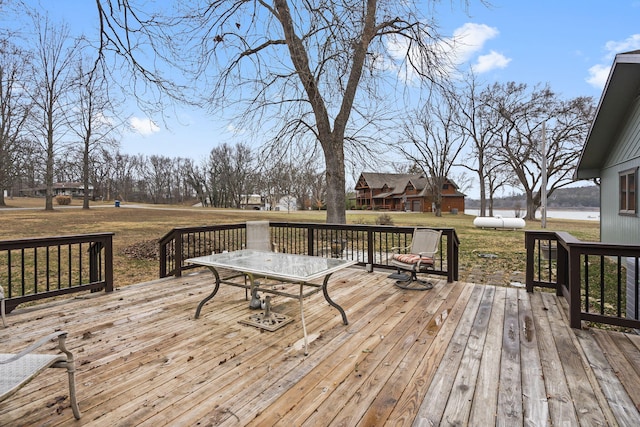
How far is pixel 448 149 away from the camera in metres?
26.0

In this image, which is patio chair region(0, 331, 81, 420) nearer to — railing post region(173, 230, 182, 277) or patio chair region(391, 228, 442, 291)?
railing post region(173, 230, 182, 277)

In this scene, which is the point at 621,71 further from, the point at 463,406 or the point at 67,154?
the point at 67,154

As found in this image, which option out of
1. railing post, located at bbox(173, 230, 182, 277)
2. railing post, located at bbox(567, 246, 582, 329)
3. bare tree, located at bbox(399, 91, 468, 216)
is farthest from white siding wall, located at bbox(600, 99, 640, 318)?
bare tree, located at bbox(399, 91, 468, 216)

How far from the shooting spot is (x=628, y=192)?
249 inches

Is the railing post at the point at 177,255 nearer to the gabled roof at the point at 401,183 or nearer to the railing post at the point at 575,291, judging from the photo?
the railing post at the point at 575,291

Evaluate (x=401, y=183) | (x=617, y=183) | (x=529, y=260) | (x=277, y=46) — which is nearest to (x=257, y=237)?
(x=277, y=46)

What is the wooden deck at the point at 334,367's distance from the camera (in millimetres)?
1796

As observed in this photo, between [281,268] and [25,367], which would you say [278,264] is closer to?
[281,268]

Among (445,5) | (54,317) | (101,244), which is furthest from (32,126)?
(445,5)

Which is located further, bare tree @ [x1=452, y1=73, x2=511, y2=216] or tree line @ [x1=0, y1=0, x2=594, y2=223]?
bare tree @ [x1=452, y1=73, x2=511, y2=216]

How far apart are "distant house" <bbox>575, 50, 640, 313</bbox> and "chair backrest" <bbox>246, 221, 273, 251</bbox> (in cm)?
521

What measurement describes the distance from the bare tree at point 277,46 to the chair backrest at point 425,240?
2.30 metres

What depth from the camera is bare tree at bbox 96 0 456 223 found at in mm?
3195

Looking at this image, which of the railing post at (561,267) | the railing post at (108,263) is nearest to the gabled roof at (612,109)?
the railing post at (561,267)
